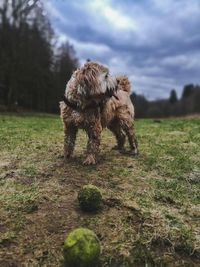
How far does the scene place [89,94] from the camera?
22.1 ft

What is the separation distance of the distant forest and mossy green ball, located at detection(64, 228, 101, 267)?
64.6 feet

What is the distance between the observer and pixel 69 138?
758 centimetres

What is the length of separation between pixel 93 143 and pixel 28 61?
88.8ft

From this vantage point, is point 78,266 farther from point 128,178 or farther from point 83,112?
point 83,112

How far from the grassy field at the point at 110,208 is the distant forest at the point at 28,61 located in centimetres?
1672

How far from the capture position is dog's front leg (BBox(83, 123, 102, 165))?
23.5 feet

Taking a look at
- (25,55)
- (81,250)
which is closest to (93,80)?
(81,250)

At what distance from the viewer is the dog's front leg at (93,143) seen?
716 cm

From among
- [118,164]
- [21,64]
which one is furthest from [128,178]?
[21,64]

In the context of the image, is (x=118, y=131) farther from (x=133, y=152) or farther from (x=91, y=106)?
(x=91, y=106)

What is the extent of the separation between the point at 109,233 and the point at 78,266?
80 centimetres

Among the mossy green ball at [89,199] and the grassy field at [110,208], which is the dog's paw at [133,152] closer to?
the grassy field at [110,208]

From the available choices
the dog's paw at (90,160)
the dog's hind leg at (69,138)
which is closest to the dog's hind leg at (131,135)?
the dog's hind leg at (69,138)

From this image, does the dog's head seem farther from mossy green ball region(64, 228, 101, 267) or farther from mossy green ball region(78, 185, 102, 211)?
mossy green ball region(64, 228, 101, 267)
